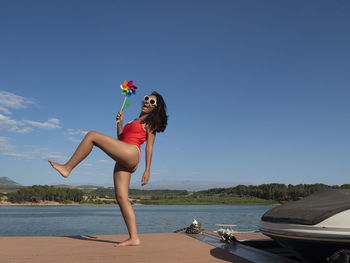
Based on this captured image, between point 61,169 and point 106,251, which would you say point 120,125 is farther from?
point 106,251

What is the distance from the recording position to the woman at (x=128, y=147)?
3916mm

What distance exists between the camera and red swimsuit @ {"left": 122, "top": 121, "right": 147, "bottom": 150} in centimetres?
431

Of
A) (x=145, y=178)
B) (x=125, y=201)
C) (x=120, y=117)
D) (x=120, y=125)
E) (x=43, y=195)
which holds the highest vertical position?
(x=120, y=117)

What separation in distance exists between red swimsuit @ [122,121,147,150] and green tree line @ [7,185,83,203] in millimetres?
102307

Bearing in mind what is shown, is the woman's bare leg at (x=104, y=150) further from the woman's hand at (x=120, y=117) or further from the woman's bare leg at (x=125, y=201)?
the woman's hand at (x=120, y=117)

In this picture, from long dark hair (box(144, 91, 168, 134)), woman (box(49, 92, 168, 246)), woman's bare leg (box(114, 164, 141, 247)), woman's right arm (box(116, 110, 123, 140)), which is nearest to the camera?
→ woman (box(49, 92, 168, 246))

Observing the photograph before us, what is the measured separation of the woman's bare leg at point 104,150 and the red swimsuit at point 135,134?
153mm

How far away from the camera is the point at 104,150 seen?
3.98m

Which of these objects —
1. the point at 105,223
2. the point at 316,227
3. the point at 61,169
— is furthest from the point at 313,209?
the point at 105,223

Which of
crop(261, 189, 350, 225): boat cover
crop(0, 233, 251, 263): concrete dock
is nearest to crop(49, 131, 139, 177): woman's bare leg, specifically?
crop(0, 233, 251, 263): concrete dock

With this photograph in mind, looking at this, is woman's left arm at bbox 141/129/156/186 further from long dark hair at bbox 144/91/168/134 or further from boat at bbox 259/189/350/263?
boat at bbox 259/189/350/263

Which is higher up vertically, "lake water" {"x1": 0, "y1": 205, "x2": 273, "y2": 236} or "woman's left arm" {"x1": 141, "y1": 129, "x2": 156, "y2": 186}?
"woman's left arm" {"x1": 141, "y1": 129, "x2": 156, "y2": 186}

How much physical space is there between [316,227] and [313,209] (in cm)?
23

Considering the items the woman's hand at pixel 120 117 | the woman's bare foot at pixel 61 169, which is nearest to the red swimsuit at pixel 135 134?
the woman's hand at pixel 120 117
